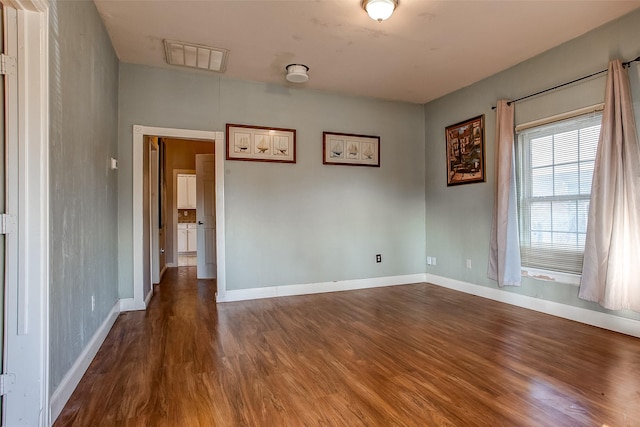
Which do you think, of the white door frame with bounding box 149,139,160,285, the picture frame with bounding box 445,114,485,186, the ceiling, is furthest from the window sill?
the white door frame with bounding box 149,139,160,285

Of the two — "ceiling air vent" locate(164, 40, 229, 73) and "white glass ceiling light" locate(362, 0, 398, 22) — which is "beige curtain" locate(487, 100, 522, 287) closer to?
"white glass ceiling light" locate(362, 0, 398, 22)

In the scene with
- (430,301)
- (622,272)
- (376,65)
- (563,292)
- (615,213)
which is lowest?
(430,301)

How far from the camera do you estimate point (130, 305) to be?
12.1 feet

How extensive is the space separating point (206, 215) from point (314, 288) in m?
2.45

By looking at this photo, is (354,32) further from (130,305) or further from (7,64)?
(130,305)

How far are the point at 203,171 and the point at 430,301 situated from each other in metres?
4.11

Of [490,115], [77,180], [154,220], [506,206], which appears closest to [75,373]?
[77,180]

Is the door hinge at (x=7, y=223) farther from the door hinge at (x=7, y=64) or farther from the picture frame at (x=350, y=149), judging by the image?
the picture frame at (x=350, y=149)

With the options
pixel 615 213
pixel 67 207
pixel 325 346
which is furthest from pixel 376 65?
pixel 67 207

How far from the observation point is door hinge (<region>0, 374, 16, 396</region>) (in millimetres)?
1533

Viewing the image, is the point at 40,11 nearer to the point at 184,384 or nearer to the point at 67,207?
the point at 67,207

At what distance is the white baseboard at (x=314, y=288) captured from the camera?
412 centimetres

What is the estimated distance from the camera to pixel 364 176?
484 cm

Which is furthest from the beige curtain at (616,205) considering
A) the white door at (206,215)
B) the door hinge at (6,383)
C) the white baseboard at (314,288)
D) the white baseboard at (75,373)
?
the white door at (206,215)
